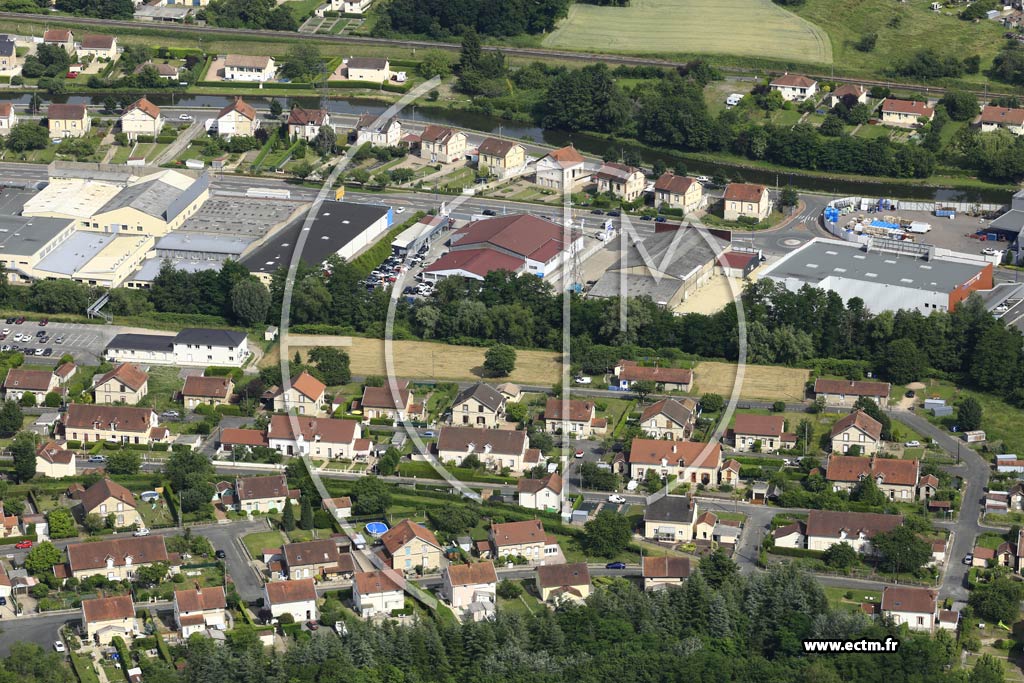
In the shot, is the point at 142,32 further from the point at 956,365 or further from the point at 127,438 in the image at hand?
the point at 956,365

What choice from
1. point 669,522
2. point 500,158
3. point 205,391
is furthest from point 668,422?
point 500,158

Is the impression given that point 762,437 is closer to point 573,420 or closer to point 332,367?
point 573,420

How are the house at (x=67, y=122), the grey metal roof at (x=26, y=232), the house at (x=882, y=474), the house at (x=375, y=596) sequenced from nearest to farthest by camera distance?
the house at (x=375, y=596) → the house at (x=882, y=474) → the grey metal roof at (x=26, y=232) → the house at (x=67, y=122)

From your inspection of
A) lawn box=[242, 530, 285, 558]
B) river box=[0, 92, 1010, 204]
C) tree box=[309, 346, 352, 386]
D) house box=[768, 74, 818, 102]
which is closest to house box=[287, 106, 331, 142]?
river box=[0, 92, 1010, 204]

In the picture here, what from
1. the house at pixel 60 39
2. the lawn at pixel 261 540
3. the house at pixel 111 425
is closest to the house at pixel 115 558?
the lawn at pixel 261 540

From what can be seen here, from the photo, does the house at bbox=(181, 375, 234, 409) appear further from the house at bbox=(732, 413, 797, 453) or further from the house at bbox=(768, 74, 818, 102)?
the house at bbox=(768, 74, 818, 102)

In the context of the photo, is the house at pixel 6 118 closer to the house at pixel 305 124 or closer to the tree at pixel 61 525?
the house at pixel 305 124
